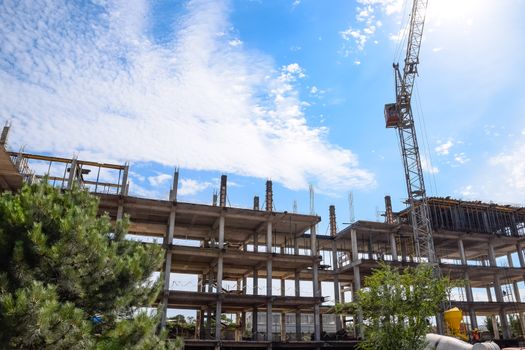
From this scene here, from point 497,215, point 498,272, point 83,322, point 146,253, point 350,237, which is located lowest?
point 83,322

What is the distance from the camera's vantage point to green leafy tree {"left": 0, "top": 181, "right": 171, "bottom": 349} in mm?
10609

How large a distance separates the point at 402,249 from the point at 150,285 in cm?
4586

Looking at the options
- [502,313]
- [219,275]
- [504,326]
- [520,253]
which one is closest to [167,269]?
[219,275]

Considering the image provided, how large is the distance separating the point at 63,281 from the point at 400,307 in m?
15.2

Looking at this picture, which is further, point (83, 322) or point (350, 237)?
point (350, 237)

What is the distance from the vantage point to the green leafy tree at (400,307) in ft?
68.2

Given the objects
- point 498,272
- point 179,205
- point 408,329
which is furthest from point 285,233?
point 408,329

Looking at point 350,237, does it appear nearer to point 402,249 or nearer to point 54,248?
point 402,249

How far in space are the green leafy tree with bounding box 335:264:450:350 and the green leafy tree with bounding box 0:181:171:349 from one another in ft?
35.9

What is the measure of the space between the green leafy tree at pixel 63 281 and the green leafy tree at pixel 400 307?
10.9 m

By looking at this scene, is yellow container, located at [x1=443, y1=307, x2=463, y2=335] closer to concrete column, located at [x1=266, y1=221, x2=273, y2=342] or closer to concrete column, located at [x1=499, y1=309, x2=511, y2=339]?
concrete column, located at [x1=266, y1=221, x2=273, y2=342]

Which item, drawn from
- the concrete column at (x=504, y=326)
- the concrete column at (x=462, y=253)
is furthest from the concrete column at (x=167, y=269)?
the concrete column at (x=504, y=326)

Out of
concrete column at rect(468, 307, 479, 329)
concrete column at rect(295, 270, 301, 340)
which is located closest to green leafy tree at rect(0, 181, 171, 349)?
concrete column at rect(295, 270, 301, 340)

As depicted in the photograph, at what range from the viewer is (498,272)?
2226 inches
